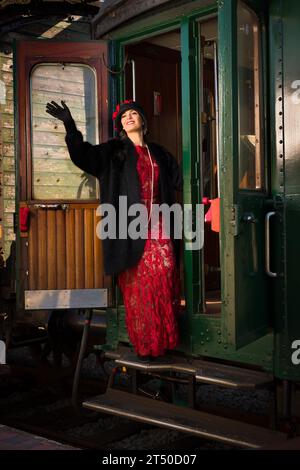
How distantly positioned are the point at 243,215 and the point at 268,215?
0.25 m

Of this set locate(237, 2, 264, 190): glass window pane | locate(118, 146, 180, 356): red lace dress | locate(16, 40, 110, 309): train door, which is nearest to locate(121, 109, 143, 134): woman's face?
locate(118, 146, 180, 356): red lace dress

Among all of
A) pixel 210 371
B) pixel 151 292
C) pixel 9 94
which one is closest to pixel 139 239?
pixel 151 292

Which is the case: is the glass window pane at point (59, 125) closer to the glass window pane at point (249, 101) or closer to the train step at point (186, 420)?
the glass window pane at point (249, 101)

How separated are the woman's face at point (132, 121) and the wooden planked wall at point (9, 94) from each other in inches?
97.3

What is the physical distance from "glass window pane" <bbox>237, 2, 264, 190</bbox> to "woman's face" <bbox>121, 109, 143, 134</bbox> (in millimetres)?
817

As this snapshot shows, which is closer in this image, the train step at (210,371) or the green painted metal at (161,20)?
the train step at (210,371)

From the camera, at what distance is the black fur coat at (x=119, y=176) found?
4254 mm

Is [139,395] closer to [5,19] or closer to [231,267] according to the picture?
[231,267]

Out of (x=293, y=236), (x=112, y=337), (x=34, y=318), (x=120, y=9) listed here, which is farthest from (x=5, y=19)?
(x=293, y=236)

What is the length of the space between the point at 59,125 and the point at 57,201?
0.57 metres

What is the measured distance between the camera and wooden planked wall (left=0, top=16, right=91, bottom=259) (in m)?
6.70

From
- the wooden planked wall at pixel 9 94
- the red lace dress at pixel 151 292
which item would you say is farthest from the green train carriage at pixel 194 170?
the wooden planked wall at pixel 9 94

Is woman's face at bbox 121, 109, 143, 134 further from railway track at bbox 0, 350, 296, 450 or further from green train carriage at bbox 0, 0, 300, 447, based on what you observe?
railway track at bbox 0, 350, 296, 450

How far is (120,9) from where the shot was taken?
4.54 metres
